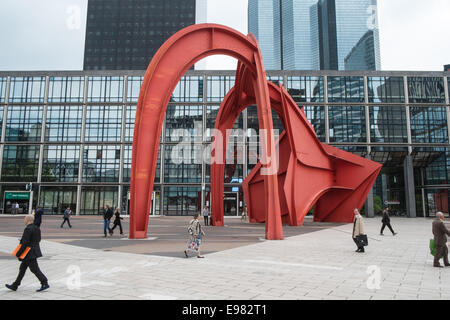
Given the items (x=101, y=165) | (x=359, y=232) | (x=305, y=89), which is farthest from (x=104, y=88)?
(x=359, y=232)

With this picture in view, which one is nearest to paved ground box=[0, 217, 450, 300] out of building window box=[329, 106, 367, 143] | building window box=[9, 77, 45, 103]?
building window box=[329, 106, 367, 143]

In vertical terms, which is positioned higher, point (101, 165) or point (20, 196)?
point (101, 165)

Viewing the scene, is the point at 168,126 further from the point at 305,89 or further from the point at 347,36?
the point at 347,36

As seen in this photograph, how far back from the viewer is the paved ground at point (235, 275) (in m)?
5.69

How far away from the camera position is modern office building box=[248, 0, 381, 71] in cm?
12619

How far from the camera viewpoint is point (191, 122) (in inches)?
1949

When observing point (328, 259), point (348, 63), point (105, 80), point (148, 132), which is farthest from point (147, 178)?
point (348, 63)

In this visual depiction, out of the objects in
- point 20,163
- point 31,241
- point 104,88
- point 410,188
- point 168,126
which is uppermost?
point 104,88

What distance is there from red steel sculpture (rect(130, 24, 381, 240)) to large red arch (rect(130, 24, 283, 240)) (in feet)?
0.14

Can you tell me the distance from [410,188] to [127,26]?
93.5m

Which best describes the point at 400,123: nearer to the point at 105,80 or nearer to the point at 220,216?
the point at 220,216

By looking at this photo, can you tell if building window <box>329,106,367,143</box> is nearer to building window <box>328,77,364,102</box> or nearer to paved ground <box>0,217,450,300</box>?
building window <box>328,77,364,102</box>

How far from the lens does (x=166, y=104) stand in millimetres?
14789
